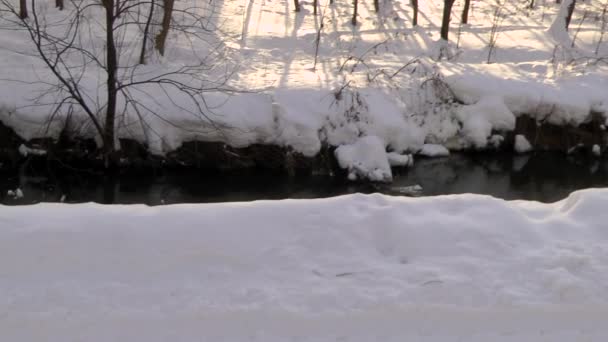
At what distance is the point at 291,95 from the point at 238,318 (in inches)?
325

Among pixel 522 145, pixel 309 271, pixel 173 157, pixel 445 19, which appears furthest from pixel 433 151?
pixel 309 271

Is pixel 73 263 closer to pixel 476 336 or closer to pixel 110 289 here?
pixel 110 289

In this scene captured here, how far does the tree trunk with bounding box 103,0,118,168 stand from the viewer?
30.6 ft

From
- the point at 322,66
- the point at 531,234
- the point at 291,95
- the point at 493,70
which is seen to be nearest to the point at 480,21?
the point at 493,70

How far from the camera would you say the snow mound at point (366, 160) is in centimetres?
1061

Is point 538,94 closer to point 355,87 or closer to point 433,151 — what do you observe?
point 433,151

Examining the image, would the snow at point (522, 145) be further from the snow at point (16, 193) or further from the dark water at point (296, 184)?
the snow at point (16, 193)

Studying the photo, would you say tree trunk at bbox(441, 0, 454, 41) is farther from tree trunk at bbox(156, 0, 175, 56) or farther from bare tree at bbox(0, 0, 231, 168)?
tree trunk at bbox(156, 0, 175, 56)

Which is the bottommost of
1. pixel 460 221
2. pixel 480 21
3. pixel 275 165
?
pixel 275 165

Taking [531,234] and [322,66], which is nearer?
[531,234]

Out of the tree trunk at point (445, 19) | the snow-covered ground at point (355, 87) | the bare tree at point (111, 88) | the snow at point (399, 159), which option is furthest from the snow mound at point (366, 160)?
the tree trunk at point (445, 19)

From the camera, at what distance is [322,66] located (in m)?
13.5

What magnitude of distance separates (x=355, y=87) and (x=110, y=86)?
15.1 feet

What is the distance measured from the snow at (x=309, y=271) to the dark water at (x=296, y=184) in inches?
202
